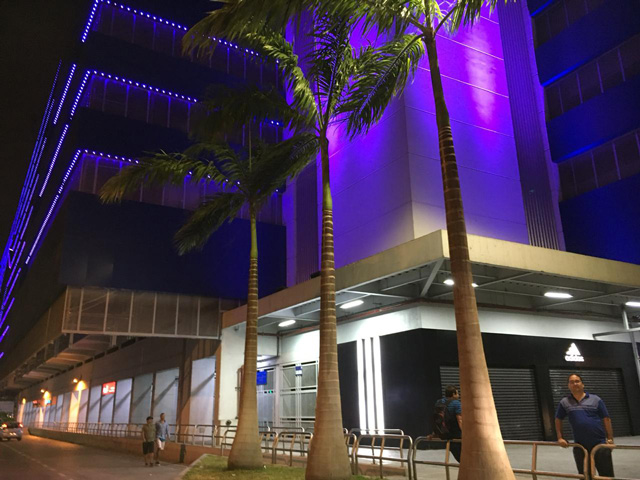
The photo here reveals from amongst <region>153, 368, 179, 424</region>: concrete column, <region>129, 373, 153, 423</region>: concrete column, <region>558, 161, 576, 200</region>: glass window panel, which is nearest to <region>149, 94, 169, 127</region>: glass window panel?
<region>153, 368, 179, 424</region>: concrete column

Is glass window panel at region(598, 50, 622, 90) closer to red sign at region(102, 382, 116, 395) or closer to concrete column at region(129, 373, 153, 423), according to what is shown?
concrete column at region(129, 373, 153, 423)

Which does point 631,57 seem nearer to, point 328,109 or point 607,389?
point 607,389

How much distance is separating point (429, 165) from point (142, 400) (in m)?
26.7

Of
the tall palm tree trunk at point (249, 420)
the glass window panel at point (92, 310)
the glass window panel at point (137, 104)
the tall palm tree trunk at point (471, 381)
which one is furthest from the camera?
the glass window panel at point (137, 104)

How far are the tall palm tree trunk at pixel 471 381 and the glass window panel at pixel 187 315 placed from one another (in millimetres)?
21122

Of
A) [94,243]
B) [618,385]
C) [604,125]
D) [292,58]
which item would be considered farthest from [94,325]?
[604,125]

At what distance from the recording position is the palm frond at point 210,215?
58.0ft

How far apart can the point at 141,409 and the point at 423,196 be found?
1052 inches

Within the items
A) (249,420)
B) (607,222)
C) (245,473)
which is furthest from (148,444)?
(607,222)

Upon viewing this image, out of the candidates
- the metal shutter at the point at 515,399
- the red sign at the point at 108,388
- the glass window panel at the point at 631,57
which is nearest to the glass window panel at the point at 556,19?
the glass window panel at the point at 631,57

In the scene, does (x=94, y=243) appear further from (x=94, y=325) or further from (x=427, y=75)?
(x=427, y=75)

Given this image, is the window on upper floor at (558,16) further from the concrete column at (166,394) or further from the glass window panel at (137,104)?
the concrete column at (166,394)

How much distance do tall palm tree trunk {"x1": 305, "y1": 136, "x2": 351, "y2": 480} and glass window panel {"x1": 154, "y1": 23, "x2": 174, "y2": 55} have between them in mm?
24296

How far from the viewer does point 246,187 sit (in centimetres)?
1664
